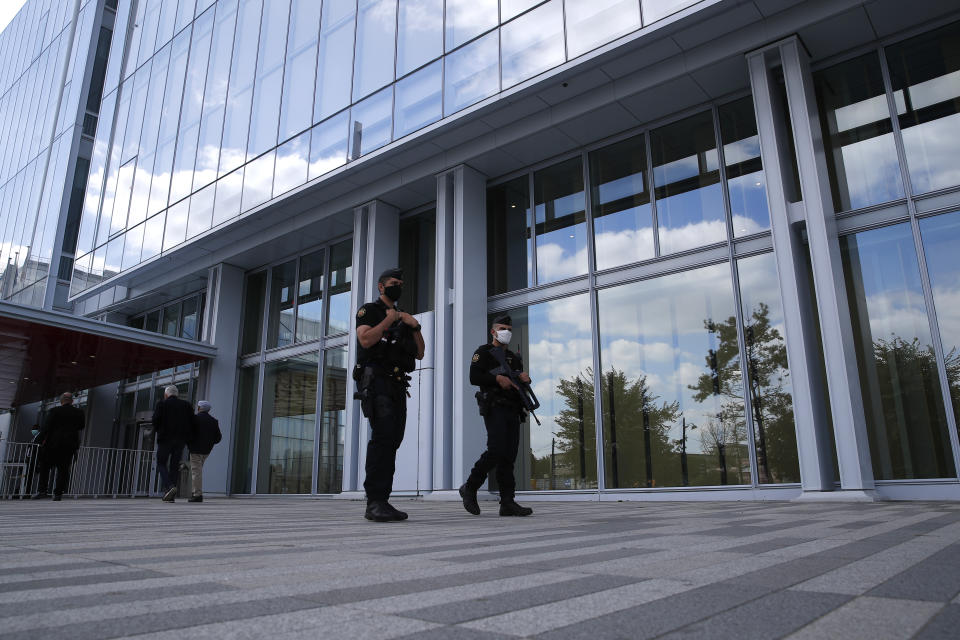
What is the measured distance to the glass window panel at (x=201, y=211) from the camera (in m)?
16.6

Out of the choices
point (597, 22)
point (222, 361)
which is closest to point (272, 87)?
point (222, 361)

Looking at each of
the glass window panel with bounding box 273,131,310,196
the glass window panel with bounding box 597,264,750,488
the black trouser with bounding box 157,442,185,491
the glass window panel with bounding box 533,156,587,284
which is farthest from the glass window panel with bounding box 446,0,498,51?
the black trouser with bounding box 157,442,185,491

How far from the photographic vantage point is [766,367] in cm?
937

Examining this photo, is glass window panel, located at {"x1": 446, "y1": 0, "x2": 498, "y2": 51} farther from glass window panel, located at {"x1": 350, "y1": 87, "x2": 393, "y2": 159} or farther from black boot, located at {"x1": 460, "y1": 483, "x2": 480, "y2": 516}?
black boot, located at {"x1": 460, "y1": 483, "x2": 480, "y2": 516}

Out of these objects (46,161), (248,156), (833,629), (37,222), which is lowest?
(833,629)

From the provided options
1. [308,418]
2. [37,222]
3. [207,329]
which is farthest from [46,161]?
[308,418]

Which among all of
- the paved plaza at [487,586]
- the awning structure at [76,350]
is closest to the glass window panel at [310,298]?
the awning structure at [76,350]

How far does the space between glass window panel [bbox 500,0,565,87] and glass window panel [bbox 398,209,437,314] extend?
421 cm

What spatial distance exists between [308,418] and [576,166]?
8.18m

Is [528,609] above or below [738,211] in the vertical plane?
below

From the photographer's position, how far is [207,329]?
714 inches

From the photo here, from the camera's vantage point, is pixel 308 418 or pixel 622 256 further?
pixel 308 418

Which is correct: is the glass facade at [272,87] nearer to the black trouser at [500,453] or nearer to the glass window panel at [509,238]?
the glass window panel at [509,238]

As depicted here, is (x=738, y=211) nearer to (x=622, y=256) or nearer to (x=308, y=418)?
(x=622, y=256)
